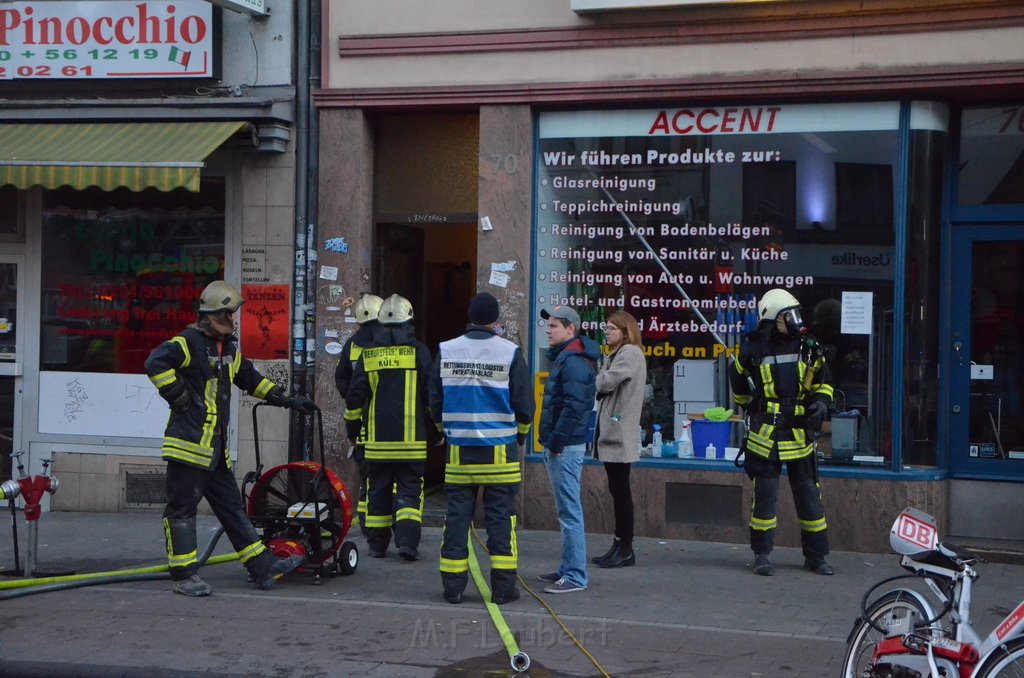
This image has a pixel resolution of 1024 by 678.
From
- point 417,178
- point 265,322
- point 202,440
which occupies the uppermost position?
point 417,178

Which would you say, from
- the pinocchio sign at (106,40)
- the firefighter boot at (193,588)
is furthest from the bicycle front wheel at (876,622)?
the pinocchio sign at (106,40)

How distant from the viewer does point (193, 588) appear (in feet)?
25.9

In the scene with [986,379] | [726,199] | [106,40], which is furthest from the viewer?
[106,40]

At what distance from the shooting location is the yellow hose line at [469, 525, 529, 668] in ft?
21.3

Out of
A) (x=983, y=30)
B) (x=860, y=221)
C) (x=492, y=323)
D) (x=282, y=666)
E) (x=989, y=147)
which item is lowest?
(x=282, y=666)

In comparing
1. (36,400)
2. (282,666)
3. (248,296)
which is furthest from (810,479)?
(36,400)

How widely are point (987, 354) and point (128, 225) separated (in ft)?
24.7

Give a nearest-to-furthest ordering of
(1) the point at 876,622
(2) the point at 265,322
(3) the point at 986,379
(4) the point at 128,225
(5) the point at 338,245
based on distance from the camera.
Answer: (1) the point at 876,622, (3) the point at 986,379, (5) the point at 338,245, (2) the point at 265,322, (4) the point at 128,225

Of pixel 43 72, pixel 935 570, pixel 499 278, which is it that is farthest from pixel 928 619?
pixel 43 72

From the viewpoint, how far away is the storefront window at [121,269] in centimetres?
1110

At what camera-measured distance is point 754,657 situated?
652 cm

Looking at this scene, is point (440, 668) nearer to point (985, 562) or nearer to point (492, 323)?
point (492, 323)

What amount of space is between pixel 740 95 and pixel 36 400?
22.7 feet

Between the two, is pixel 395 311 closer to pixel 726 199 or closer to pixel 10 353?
pixel 726 199
